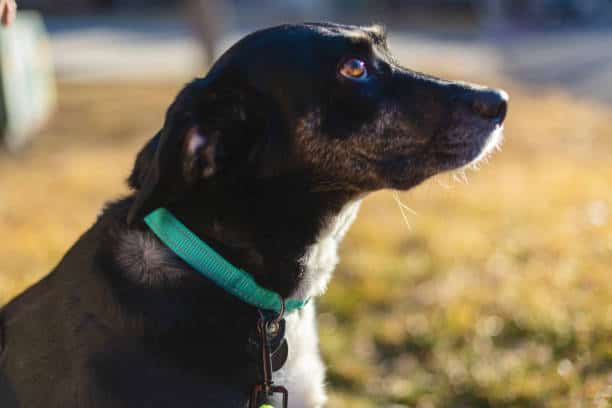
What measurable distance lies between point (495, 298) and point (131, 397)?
276 cm

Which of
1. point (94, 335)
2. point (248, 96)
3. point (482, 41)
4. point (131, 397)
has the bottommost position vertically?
point (131, 397)

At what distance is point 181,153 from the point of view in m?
2.34

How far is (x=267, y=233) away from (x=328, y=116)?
441 mm

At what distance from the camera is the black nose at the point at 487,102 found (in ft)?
8.54

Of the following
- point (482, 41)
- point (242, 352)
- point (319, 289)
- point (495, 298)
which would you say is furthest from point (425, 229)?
point (482, 41)

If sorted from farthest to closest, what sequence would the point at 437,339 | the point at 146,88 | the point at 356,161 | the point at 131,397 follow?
the point at 146,88, the point at 437,339, the point at 356,161, the point at 131,397

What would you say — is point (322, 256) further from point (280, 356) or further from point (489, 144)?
point (489, 144)

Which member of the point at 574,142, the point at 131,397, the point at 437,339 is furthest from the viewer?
the point at 574,142

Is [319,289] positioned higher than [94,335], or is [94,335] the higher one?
[319,289]

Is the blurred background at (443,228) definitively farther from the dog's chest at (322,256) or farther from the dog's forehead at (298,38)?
the dog's forehead at (298,38)

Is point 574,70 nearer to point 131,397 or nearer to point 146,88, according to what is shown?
point 146,88

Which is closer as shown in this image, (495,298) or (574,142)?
(495,298)

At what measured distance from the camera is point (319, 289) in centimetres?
278

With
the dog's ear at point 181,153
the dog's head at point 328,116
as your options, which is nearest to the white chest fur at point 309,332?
the dog's head at point 328,116
